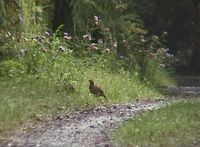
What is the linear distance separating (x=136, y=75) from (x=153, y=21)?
22243 mm

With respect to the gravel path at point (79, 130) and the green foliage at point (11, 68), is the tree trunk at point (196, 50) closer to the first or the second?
the green foliage at point (11, 68)

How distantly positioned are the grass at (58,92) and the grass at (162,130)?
1.83 meters

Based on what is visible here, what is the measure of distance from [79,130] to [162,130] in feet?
4.24

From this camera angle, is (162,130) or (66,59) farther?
(66,59)

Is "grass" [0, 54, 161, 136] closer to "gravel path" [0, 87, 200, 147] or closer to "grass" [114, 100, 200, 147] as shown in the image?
"gravel path" [0, 87, 200, 147]

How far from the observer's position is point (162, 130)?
8680 millimetres

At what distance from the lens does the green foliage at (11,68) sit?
12.3 m

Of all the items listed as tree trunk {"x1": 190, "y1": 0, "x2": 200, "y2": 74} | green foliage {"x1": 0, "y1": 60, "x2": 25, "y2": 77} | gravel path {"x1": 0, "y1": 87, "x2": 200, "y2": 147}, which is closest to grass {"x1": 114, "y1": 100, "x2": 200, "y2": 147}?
gravel path {"x1": 0, "y1": 87, "x2": 200, "y2": 147}

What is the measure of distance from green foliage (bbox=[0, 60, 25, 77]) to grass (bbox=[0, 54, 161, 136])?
197mm

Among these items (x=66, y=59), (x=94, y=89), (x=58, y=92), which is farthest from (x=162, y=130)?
(x=66, y=59)

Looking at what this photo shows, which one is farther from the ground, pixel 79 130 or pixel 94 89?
pixel 94 89

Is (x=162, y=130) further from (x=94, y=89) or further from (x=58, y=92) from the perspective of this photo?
(x=58, y=92)

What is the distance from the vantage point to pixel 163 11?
36594 millimetres

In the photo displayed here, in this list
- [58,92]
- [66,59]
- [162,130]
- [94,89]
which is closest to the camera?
[162,130]
